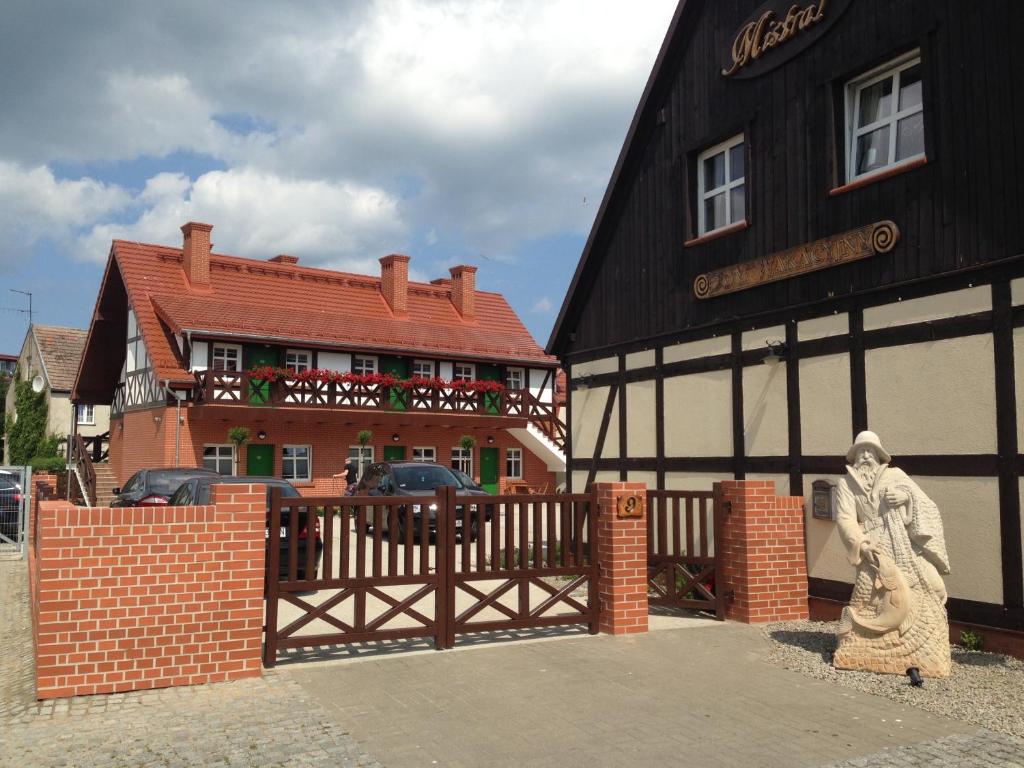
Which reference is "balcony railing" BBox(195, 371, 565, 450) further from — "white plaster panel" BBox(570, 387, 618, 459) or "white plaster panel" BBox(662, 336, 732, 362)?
"white plaster panel" BBox(662, 336, 732, 362)

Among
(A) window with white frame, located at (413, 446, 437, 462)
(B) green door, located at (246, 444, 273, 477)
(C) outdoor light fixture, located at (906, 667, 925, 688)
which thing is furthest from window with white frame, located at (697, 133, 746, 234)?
(A) window with white frame, located at (413, 446, 437, 462)

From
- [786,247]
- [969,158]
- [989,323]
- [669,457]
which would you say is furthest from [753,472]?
[969,158]

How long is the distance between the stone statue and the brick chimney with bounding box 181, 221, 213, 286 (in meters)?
27.8

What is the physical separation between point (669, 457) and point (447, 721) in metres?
7.08

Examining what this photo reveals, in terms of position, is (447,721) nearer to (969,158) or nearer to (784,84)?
(969,158)

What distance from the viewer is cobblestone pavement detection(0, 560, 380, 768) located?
5422 mm

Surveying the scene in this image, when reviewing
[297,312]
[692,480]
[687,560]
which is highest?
[297,312]

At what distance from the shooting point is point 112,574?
6922mm

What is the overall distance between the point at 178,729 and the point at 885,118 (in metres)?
9.00

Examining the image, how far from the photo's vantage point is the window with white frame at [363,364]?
31.3 meters

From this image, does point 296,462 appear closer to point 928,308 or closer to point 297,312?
point 297,312

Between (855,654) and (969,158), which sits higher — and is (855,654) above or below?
below

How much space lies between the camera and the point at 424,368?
33.1 m

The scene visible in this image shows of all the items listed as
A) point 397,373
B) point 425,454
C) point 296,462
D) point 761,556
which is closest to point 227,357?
point 296,462
